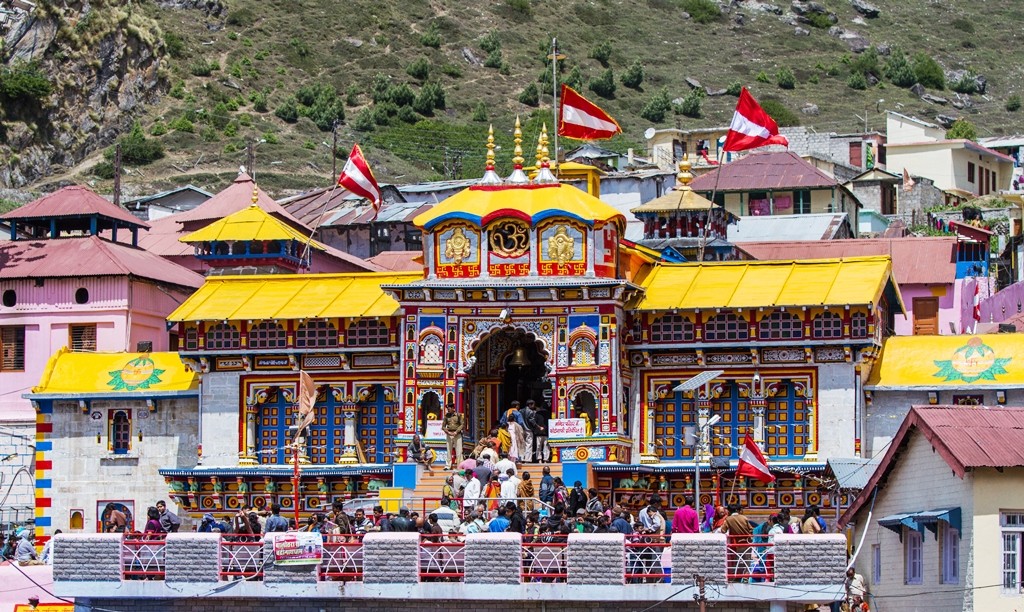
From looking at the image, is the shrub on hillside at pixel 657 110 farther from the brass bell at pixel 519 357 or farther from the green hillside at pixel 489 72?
the brass bell at pixel 519 357

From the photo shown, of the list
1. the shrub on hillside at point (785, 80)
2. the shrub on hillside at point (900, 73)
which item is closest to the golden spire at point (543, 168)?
the shrub on hillside at point (785, 80)

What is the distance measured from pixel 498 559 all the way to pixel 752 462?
10959mm

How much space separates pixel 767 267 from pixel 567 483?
27.7ft

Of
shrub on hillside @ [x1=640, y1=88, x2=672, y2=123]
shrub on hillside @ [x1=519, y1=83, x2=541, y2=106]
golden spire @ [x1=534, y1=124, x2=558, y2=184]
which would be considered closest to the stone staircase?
golden spire @ [x1=534, y1=124, x2=558, y2=184]

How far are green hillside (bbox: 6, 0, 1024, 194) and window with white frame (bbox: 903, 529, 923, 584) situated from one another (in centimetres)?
8252

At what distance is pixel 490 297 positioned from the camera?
2132 inches

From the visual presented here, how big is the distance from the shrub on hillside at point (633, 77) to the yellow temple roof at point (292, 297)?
349 feet

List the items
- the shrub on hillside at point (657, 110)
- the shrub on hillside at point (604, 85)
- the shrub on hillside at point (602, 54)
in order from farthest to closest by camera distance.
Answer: the shrub on hillside at point (602, 54), the shrub on hillside at point (604, 85), the shrub on hillside at point (657, 110)

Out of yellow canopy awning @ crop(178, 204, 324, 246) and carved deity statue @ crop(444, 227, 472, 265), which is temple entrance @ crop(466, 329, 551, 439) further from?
yellow canopy awning @ crop(178, 204, 324, 246)

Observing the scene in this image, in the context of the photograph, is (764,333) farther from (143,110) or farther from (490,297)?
(143,110)

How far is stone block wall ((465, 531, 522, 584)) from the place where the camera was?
135 ft

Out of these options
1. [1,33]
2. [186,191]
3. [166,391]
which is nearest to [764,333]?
[166,391]

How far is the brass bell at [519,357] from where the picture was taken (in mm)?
56625

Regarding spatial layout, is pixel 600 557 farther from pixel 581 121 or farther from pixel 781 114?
pixel 781 114
